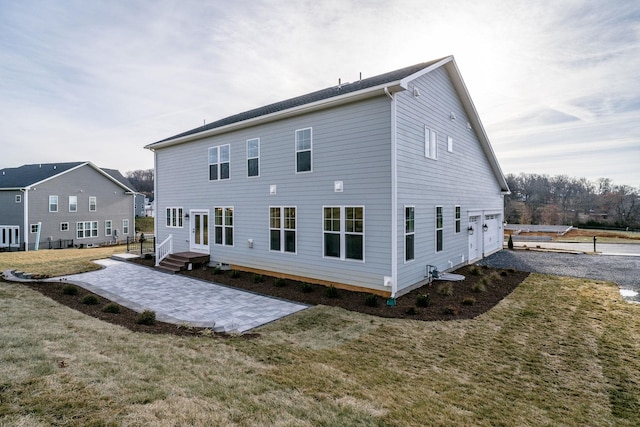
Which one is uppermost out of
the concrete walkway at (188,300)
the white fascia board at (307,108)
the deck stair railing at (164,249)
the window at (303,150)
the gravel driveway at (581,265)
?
the white fascia board at (307,108)

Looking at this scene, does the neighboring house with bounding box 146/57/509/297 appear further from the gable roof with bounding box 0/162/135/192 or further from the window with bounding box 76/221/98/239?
the window with bounding box 76/221/98/239

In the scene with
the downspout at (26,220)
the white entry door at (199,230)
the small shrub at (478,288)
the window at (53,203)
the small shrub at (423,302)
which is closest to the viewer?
the small shrub at (423,302)

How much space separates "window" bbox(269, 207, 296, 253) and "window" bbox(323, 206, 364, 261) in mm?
1449

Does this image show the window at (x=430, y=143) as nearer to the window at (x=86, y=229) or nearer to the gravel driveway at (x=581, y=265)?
the gravel driveway at (x=581, y=265)

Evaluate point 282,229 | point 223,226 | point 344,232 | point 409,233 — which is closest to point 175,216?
point 223,226

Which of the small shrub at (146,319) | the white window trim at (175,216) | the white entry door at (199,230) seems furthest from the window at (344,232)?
the white window trim at (175,216)

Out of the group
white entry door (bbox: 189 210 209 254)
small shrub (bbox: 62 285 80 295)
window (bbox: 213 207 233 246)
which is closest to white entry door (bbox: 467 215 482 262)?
window (bbox: 213 207 233 246)

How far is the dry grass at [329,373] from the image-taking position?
3.26 metres

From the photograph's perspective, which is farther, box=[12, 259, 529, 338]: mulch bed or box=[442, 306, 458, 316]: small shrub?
box=[442, 306, 458, 316]: small shrub

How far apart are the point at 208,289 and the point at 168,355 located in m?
5.87

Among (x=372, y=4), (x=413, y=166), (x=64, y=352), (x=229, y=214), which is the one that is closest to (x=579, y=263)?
(x=413, y=166)

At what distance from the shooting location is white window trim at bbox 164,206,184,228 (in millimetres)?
15436

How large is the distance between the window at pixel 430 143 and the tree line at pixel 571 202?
39.8 meters

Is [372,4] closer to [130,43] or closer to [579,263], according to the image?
[130,43]
